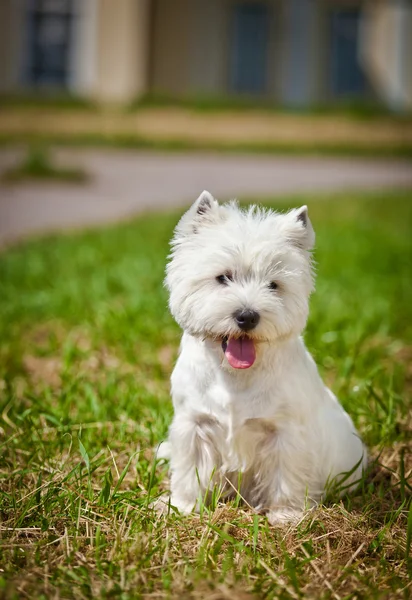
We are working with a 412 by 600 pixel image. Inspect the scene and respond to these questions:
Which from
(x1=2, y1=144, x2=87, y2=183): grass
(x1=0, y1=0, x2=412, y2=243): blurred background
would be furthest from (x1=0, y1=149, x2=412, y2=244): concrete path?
(x1=2, y1=144, x2=87, y2=183): grass

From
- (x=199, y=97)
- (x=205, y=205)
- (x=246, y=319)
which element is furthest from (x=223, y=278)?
(x=199, y=97)

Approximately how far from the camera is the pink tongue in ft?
8.41

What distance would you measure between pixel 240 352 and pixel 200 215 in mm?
510

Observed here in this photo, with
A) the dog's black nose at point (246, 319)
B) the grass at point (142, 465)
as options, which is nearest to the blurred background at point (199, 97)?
the grass at point (142, 465)

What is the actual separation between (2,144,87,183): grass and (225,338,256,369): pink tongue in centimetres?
1032

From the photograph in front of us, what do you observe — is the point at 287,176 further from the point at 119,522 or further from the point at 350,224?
the point at 119,522

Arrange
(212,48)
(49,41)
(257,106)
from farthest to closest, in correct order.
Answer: (212,48) → (49,41) → (257,106)

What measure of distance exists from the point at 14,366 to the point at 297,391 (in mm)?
2365

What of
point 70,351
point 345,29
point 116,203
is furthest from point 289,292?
point 345,29

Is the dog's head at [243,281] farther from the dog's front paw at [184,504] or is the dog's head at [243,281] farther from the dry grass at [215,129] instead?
the dry grass at [215,129]

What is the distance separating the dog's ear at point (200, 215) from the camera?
8.84 ft

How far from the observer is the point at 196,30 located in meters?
16.7

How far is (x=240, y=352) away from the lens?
2.58 metres

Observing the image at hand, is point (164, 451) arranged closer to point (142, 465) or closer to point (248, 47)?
point (142, 465)
